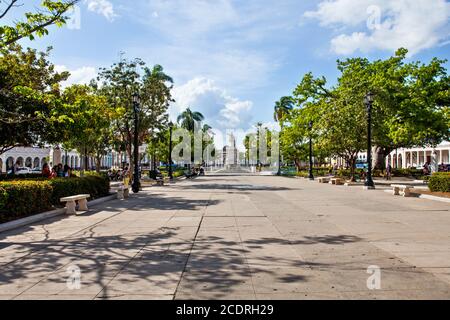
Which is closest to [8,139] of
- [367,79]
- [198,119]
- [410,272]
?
[410,272]

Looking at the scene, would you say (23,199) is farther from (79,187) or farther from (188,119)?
(188,119)

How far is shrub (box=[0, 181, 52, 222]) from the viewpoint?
10.9m

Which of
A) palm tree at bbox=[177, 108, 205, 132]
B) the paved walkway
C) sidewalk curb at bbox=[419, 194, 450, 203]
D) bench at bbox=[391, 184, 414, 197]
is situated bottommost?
the paved walkway

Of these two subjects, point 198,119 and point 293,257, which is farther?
point 198,119

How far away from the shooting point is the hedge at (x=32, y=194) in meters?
11.1

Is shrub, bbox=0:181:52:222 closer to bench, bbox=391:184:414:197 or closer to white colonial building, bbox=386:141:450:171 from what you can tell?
bench, bbox=391:184:414:197

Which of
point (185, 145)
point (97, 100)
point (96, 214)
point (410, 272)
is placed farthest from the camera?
point (185, 145)

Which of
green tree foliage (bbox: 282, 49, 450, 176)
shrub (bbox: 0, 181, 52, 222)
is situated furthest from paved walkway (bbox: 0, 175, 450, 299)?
green tree foliage (bbox: 282, 49, 450, 176)

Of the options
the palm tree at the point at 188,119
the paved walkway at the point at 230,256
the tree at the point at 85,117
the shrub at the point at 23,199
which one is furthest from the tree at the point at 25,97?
the palm tree at the point at 188,119


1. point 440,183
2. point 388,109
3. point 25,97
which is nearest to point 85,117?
point 25,97

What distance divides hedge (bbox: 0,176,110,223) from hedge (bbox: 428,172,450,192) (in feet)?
54.5

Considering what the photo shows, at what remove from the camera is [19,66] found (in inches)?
792
